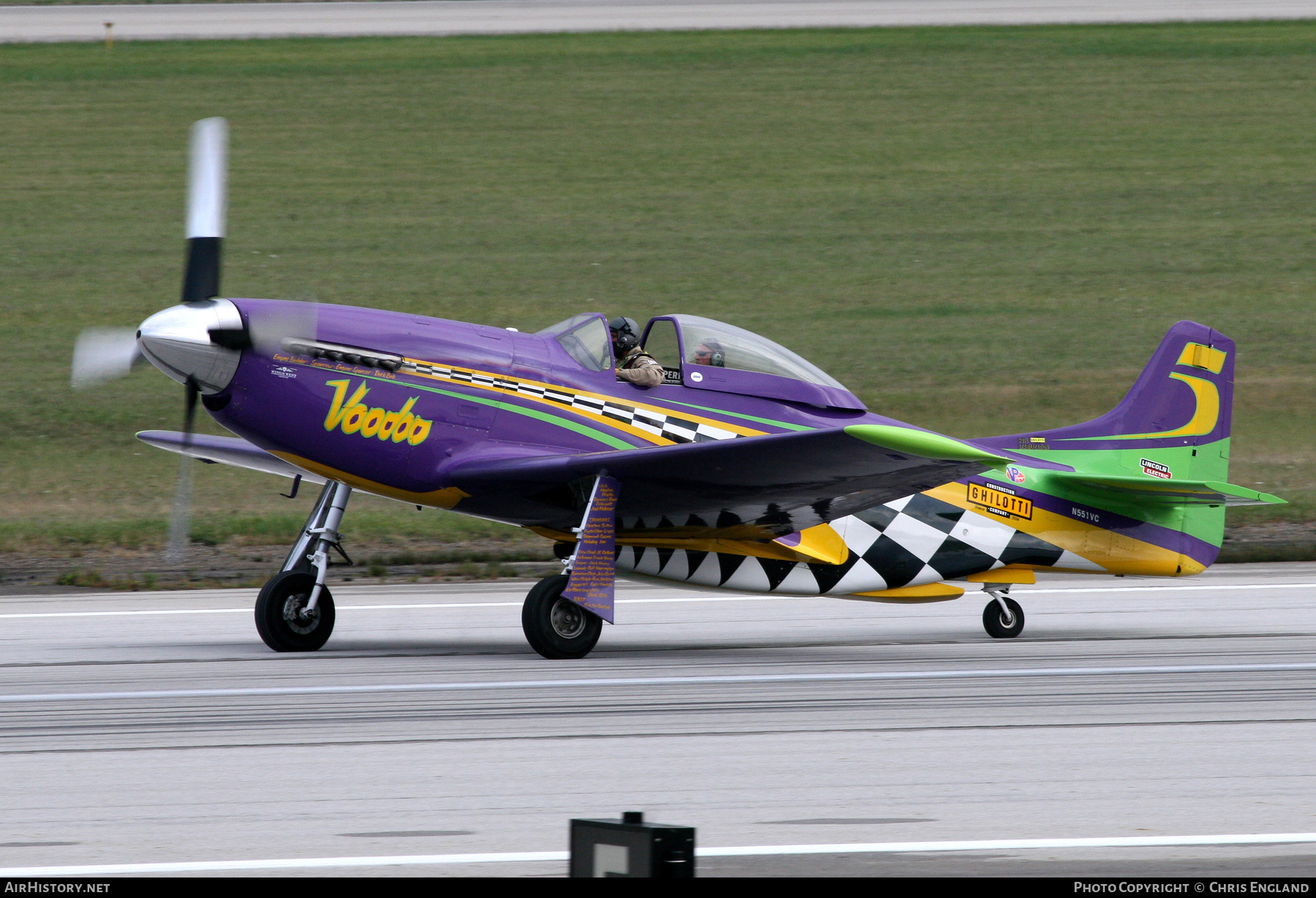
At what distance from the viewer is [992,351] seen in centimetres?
2408

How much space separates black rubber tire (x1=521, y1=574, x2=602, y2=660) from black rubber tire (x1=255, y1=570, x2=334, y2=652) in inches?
60.8

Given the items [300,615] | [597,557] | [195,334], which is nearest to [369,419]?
[195,334]

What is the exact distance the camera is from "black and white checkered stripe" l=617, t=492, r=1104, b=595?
10.9m

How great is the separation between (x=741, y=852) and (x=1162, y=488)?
7187 mm

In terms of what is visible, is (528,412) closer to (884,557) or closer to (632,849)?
(884,557)

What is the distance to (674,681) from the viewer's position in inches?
366

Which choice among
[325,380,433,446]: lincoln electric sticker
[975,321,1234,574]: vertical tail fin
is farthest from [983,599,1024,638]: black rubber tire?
[325,380,433,446]: lincoln electric sticker

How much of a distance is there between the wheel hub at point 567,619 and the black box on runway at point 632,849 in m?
6.39

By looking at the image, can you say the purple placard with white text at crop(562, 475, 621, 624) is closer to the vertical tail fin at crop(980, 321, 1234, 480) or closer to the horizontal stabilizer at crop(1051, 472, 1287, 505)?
the vertical tail fin at crop(980, 321, 1234, 480)

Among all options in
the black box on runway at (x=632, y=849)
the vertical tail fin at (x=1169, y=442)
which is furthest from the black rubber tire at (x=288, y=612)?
the black box on runway at (x=632, y=849)

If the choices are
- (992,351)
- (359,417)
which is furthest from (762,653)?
(992,351)

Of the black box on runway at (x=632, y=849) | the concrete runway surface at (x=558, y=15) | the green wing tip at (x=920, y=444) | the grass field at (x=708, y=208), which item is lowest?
the black box on runway at (x=632, y=849)

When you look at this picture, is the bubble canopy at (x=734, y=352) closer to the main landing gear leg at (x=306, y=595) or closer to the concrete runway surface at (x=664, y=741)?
the concrete runway surface at (x=664, y=741)

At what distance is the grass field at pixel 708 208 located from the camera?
21.8 m
